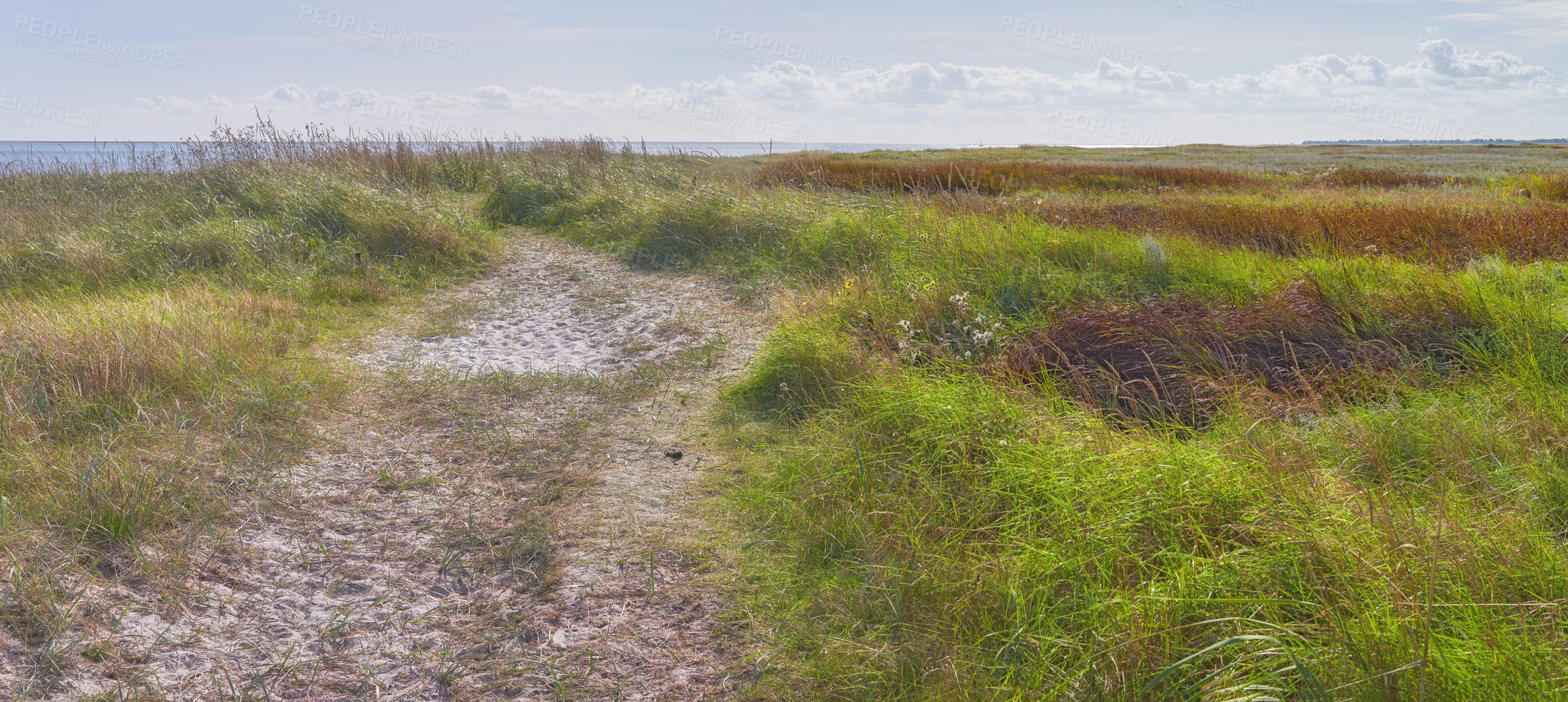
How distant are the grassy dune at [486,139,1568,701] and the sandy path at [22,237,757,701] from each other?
1.35ft

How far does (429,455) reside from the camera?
4.23m

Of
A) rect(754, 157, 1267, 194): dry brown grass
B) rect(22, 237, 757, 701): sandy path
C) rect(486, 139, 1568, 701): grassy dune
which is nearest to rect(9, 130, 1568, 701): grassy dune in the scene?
rect(486, 139, 1568, 701): grassy dune

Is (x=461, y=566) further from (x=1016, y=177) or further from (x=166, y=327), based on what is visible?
(x=1016, y=177)

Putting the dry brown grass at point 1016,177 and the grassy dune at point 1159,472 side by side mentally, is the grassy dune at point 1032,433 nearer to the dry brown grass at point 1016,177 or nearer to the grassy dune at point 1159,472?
the grassy dune at point 1159,472

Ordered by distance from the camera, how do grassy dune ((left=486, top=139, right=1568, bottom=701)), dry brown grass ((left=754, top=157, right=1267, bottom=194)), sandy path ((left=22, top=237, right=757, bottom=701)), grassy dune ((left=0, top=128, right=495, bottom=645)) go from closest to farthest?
grassy dune ((left=486, top=139, right=1568, bottom=701)), sandy path ((left=22, top=237, right=757, bottom=701)), grassy dune ((left=0, top=128, right=495, bottom=645)), dry brown grass ((left=754, top=157, right=1267, bottom=194))

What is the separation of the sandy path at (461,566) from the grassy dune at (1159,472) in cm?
41

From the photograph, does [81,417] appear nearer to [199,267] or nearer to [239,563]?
[239,563]

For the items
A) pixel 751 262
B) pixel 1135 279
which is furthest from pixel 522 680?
pixel 751 262

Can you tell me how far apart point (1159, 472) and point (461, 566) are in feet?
8.74

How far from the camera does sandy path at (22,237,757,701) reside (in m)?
2.50

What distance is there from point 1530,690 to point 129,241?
35.2 ft

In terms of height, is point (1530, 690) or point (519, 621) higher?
point (1530, 690)

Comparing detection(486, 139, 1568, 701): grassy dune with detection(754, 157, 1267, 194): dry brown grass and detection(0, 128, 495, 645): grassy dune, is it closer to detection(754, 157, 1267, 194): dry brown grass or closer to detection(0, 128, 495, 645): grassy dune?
detection(0, 128, 495, 645): grassy dune

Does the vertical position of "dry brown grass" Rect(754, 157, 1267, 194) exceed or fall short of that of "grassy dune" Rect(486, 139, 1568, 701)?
it exceeds it
